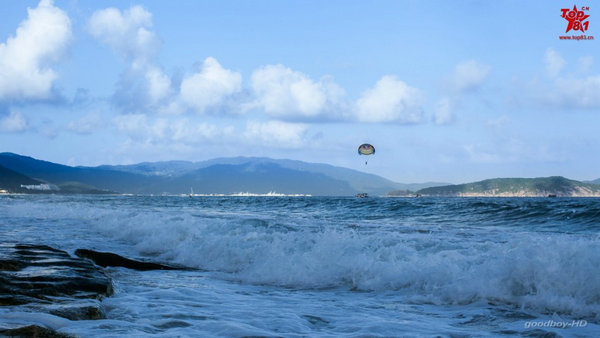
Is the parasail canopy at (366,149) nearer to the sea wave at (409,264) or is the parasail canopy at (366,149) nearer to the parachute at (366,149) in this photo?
the parachute at (366,149)

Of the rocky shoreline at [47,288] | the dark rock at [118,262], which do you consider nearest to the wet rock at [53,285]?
the rocky shoreline at [47,288]

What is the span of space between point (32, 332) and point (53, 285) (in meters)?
2.63

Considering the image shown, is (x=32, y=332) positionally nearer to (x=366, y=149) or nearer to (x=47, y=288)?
(x=47, y=288)

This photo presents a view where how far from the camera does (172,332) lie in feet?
18.6

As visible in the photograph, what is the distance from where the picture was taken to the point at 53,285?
7.28m

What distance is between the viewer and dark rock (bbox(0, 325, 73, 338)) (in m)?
4.76

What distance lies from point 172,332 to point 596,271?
6179 millimetres

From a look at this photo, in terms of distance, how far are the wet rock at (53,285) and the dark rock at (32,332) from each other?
888 mm

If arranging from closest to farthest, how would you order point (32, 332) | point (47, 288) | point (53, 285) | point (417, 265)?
point (32, 332) → point (47, 288) → point (53, 285) → point (417, 265)

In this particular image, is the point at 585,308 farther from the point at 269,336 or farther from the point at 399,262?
the point at 269,336

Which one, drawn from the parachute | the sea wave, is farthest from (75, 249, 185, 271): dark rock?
the parachute

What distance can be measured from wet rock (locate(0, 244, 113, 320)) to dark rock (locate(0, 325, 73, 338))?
2.91 feet

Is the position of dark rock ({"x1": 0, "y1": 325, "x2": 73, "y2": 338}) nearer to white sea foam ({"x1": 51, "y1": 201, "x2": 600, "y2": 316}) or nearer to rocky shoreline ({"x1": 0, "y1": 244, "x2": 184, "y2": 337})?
rocky shoreline ({"x1": 0, "y1": 244, "x2": 184, "y2": 337})

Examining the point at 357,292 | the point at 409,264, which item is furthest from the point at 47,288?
the point at 409,264
